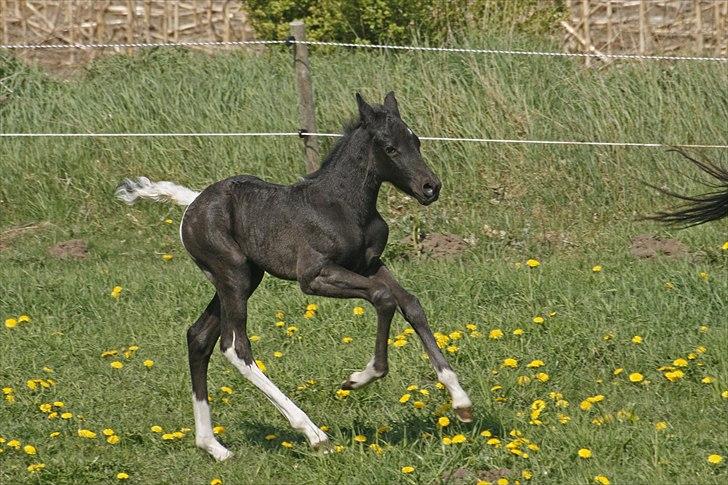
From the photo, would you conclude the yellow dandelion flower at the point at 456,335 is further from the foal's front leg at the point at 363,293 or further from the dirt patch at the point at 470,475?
the dirt patch at the point at 470,475

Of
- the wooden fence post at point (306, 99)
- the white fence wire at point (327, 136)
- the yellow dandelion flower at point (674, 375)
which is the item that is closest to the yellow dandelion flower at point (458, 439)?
the yellow dandelion flower at point (674, 375)

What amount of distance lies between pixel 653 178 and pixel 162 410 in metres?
5.47

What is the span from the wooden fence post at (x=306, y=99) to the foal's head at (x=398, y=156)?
14.3 ft

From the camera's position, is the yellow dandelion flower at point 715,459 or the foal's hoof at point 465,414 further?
the foal's hoof at point 465,414

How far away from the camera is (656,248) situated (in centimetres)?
966

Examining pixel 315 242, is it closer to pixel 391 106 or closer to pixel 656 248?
pixel 391 106

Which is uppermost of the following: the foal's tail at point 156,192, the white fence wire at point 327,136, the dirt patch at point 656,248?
the foal's tail at point 156,192

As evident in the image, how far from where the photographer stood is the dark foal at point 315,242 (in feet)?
19.3

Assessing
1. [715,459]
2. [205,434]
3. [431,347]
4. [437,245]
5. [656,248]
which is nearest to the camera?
[715,459]

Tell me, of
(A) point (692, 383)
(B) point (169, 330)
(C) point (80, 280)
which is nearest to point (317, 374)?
(B) point (169, 330)

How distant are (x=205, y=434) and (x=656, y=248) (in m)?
4.68

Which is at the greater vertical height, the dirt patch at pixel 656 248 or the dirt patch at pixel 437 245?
the dirt patch at pixel 656 248

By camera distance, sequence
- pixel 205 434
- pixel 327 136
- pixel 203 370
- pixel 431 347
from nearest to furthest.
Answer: pixel 431 347
pixel 205 434
pixel 203 370
pixel 327 136

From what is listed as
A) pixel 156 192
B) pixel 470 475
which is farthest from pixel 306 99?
pixel 470 475
